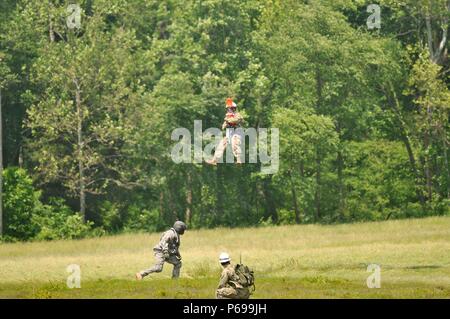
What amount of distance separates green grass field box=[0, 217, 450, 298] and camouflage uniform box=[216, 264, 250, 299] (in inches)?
196

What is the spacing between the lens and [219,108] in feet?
290

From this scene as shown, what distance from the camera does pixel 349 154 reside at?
8831cm

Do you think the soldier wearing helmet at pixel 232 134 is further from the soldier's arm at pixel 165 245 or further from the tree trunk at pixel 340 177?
the tree trunk at pixel 340 177

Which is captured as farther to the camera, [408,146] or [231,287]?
[408,146]

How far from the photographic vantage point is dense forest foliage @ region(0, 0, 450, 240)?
3366 inches

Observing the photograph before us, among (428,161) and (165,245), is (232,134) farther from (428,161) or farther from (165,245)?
(428,161)

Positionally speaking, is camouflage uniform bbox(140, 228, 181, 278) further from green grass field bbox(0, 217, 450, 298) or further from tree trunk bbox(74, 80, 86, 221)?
tree trunk bbox(74, 80, 86, 221)

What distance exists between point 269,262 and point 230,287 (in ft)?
64.2

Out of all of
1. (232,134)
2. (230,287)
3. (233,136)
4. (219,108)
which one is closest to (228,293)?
(230,287)

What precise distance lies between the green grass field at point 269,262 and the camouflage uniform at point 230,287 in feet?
16.4

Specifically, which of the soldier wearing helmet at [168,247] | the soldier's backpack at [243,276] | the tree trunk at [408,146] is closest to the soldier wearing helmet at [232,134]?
the soldier wearing helmet at [168,247]

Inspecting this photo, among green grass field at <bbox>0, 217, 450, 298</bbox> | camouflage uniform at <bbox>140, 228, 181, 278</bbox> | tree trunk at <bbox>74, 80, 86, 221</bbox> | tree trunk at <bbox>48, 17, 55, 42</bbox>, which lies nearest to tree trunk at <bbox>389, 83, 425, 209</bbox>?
green grass field at <bbox>0, 217, 450, 298</bbox>

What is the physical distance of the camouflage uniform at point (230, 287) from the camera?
39938 mm

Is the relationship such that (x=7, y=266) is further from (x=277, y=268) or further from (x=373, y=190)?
(x=373, y=190)
